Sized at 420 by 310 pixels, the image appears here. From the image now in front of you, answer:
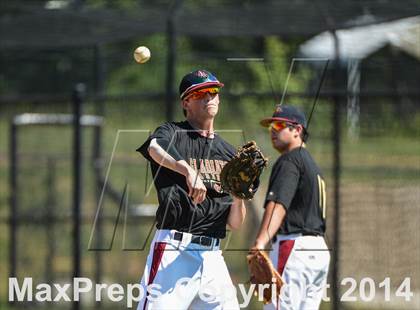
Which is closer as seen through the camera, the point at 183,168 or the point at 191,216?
the point at 183,168

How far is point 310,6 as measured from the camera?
952 centimetres

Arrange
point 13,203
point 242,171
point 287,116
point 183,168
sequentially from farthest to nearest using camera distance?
point 13,203, point 287,116, point 242,171, point 183,168

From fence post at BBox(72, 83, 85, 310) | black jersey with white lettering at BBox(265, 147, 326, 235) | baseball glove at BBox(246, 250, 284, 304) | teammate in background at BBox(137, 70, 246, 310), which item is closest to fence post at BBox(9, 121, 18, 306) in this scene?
fence post at BBox(72, 83, 85, 310)

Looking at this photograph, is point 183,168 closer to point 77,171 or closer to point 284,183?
point 284,183

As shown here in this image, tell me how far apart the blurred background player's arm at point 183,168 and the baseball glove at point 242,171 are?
0.22 m

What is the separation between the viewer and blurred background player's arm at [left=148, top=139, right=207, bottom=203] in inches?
228

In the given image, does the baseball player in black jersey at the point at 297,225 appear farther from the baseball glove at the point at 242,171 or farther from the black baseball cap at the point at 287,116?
the baseball glove at the point at 242,171

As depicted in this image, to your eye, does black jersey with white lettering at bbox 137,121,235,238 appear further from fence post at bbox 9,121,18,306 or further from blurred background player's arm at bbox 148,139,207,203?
fence post at bbox 9,121,18,306

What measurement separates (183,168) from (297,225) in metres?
1.78

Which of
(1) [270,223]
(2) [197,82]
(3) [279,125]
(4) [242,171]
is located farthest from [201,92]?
(3) [279,125]

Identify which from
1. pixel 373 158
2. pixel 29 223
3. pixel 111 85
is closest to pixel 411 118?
pixel 373 158

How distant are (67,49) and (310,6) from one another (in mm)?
3080

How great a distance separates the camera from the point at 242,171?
6.08 meters

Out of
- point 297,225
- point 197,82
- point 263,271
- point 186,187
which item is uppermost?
point 197,82
